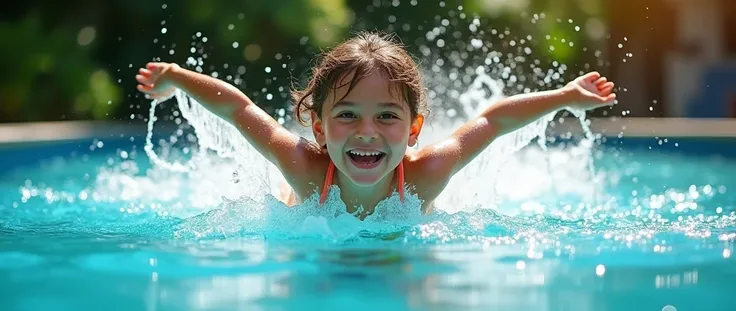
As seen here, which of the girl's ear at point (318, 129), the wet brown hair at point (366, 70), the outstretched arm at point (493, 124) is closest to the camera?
the wet brown hair at point (366, 70)

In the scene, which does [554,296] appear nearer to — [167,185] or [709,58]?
[167,185]

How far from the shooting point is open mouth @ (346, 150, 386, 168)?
365cm

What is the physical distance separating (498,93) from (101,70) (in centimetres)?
546

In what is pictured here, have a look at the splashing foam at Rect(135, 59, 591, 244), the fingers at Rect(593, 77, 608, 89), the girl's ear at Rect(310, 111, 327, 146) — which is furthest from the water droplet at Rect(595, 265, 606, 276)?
the fingers at Rect(593, 77, 608, 89)

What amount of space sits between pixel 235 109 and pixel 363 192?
597 millimetres

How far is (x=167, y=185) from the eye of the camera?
624cm

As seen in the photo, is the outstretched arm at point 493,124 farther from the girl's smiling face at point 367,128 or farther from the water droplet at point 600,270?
the water droplet at point 600,270

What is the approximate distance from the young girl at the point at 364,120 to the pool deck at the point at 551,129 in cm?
450

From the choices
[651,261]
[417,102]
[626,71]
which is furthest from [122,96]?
[651,261]

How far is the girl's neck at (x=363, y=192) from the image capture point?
3.99 m

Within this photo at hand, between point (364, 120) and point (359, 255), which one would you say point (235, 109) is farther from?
point (359, 255)

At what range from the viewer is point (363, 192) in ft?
13.1

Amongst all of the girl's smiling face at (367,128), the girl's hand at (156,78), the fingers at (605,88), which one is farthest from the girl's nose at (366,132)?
the fingers at (605,88)

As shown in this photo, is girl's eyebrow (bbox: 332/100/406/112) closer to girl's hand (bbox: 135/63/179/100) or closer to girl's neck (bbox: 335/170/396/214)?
girl's neck (bbox: 335/170/396/214)
